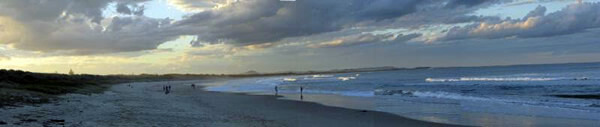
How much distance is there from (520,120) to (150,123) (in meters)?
14.1

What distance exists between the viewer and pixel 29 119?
1556cm

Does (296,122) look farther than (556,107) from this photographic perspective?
No

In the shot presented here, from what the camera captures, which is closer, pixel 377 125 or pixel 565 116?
pixel 377 125

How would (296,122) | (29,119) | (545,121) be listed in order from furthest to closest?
(296,122) → (545,121) → (29,119)

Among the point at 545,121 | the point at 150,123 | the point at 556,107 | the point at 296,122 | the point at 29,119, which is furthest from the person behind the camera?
the point at 556,107

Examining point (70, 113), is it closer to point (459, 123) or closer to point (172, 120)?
point (172, 120)

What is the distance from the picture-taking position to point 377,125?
723 inches

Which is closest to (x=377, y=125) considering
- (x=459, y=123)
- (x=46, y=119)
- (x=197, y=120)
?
(x=459, y=123)

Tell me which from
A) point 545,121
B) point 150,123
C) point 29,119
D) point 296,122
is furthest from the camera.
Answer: point 296,122

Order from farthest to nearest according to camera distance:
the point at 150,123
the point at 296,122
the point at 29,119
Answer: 1. the point at 296,122
2. the point at 150,123
3. the point at 29,119

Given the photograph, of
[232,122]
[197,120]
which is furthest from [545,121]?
[197,120]

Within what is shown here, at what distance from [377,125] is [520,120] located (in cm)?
570

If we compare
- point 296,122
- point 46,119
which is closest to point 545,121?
point 296,122

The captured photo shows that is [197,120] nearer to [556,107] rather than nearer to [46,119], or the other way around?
[46,119]
